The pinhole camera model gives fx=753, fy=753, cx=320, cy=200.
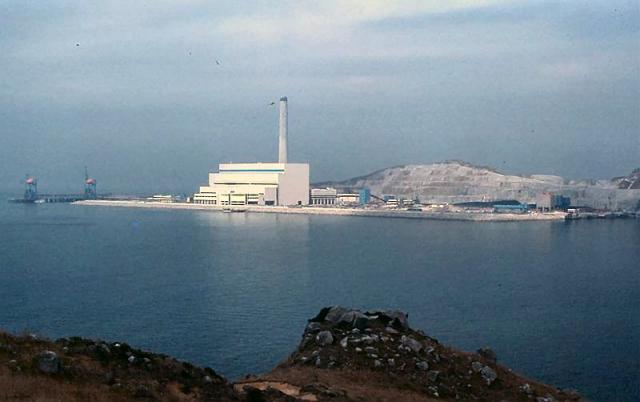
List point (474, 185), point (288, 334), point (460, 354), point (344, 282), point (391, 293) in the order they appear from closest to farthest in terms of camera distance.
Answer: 1. point (460, 354)
2. point (288, 334)
3. point (391, 293)
4. point (344, 282)
5. point (474, 185)

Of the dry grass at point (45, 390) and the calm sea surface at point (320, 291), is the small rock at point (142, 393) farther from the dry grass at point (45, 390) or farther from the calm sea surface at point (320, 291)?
the calm sea surface at point (320, 291)

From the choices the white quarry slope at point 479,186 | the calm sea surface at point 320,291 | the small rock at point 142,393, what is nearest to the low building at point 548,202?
the white quarry slope at point 479,186

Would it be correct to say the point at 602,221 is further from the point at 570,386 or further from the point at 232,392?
the point at 232,392

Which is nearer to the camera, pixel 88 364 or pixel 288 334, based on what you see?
pixel 88 364

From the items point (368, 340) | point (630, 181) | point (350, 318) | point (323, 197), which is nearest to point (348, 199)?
point (323, 197)

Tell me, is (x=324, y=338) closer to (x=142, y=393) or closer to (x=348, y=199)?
(x=142, y=393)

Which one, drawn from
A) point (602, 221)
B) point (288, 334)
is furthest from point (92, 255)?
point (602, 221)
